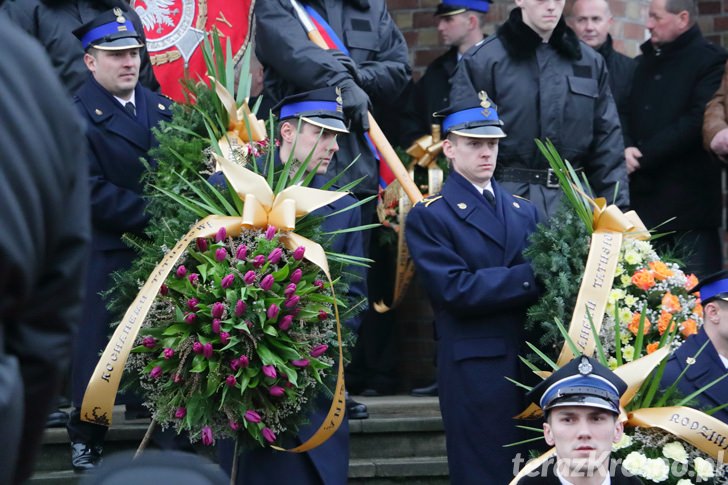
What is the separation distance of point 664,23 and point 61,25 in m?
3.59

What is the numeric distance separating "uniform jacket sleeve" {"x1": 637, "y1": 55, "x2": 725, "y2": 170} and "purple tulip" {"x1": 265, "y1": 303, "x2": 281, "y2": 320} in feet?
11.9

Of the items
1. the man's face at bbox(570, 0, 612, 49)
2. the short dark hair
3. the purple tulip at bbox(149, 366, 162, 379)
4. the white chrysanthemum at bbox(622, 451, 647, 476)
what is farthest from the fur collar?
the purple tulip at bbox(149, 366, 162, 379)

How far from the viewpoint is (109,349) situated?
208 inches

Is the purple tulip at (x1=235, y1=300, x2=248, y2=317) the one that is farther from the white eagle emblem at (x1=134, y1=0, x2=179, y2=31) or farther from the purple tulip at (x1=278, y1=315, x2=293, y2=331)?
the white eagle emblem at (x1=134, y1=0, x2=179, y2=31)

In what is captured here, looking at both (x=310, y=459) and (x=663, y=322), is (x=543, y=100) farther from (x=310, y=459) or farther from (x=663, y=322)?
(x=310, y=459)

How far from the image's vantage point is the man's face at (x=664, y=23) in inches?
322

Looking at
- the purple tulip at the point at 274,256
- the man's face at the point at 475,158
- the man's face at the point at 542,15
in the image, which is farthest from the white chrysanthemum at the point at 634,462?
the man's face at the point at 542,15

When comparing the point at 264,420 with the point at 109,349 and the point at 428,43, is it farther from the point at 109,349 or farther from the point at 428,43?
the point at 428,43

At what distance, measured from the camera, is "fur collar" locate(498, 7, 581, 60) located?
6.91 m

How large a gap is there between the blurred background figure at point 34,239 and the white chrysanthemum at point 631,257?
4.01m

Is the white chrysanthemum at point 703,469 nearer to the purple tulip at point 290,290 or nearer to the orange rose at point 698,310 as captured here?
the orange rose at point 698,310

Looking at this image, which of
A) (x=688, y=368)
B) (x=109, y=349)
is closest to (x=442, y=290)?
(x=688, y=368)

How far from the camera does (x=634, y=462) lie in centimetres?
495

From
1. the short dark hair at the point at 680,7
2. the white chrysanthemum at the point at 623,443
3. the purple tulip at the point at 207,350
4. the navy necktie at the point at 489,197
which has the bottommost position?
the white chrysanthemum at the point at 623,443
